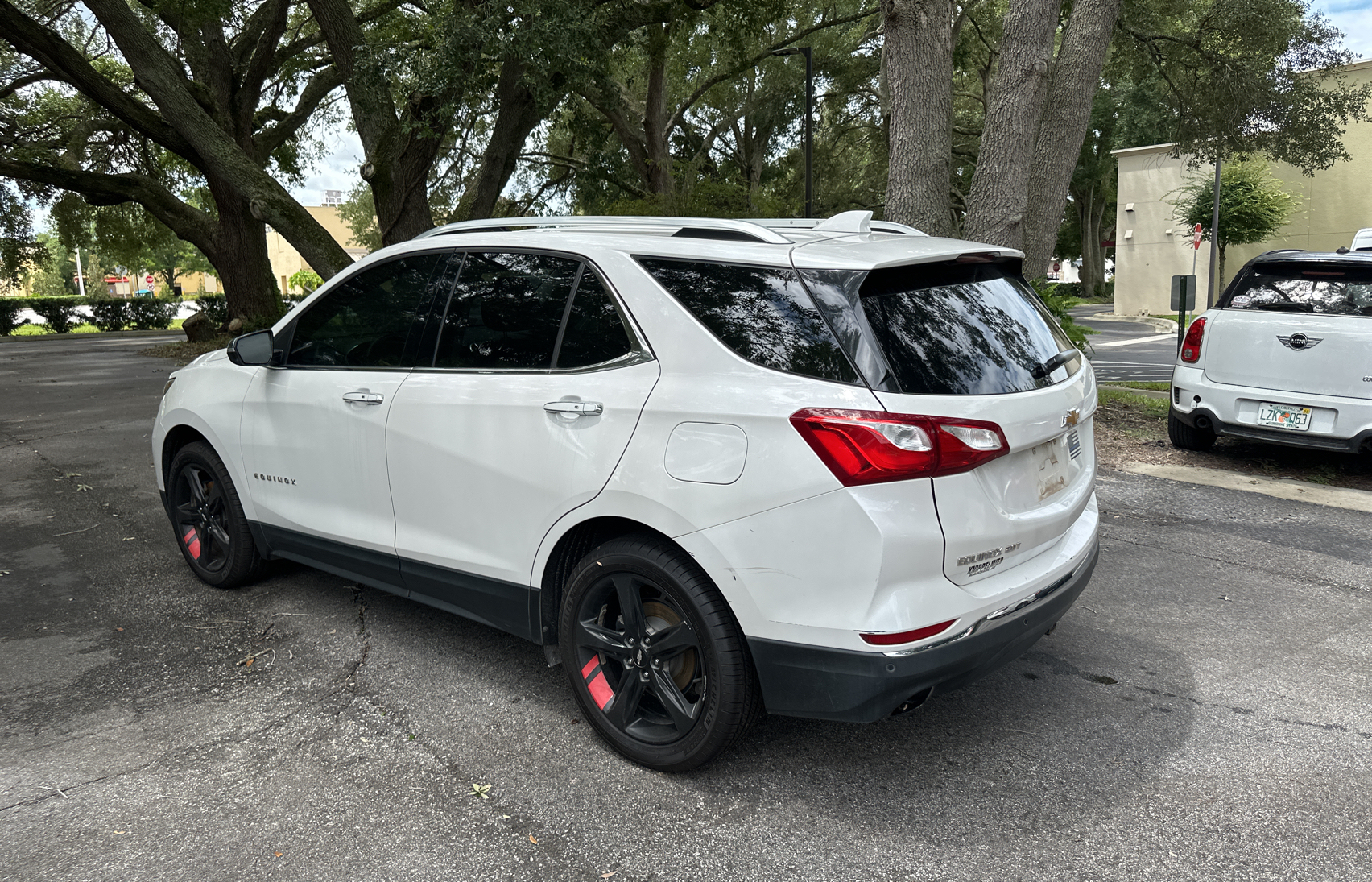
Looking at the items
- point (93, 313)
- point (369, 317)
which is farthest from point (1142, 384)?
point (93, 313)

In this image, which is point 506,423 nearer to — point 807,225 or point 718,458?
point 718,458

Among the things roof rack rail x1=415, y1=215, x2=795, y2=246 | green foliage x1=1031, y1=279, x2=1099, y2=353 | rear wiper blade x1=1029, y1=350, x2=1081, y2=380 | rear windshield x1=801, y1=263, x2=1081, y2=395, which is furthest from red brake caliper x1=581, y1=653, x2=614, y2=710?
green foliage x1=1031, y1=279, x2=1099, y2=353

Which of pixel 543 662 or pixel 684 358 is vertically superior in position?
pixel 684 358

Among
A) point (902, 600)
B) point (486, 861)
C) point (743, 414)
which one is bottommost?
point (486, 861)

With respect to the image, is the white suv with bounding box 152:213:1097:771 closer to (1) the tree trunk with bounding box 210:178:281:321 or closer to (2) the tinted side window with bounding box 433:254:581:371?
(2) the tinted side window with bounding box 433:254:581:371

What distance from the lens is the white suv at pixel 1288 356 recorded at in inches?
261

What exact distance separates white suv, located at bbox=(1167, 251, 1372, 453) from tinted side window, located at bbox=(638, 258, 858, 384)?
18.4 feet

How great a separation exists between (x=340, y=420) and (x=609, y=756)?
1.80 meters

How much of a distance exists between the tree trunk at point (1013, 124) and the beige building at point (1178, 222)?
26751mm

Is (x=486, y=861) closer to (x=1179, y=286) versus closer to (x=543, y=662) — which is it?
(x=543, y=662)

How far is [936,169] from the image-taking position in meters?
9.41

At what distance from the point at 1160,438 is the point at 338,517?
744cm

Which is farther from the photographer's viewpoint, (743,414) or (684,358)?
(684,358)

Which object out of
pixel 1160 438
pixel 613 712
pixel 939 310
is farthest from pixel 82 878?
pixel 1160 438
